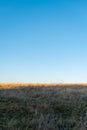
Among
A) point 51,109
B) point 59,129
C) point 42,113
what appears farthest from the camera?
point 51,109

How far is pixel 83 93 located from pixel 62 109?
159 inches

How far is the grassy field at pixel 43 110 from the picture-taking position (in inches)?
404

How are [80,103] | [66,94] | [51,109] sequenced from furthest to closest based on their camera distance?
1. [66,94]
2. [80,103]
3. [51,109]

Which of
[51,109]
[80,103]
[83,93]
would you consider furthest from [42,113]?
[83,93]

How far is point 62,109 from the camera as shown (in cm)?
1269

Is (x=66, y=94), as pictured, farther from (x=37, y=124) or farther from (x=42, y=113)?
(x=37, y=124)

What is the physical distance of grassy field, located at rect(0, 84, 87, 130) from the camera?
33.7ft

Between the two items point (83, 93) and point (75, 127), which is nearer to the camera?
point (75, 127)

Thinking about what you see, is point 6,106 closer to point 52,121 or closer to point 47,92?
point 52,121

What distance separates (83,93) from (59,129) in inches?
257

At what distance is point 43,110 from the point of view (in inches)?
478

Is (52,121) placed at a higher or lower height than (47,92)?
lower

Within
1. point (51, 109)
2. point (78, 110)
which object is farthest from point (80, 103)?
point (51, 109)

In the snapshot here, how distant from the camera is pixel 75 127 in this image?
10227 mm
